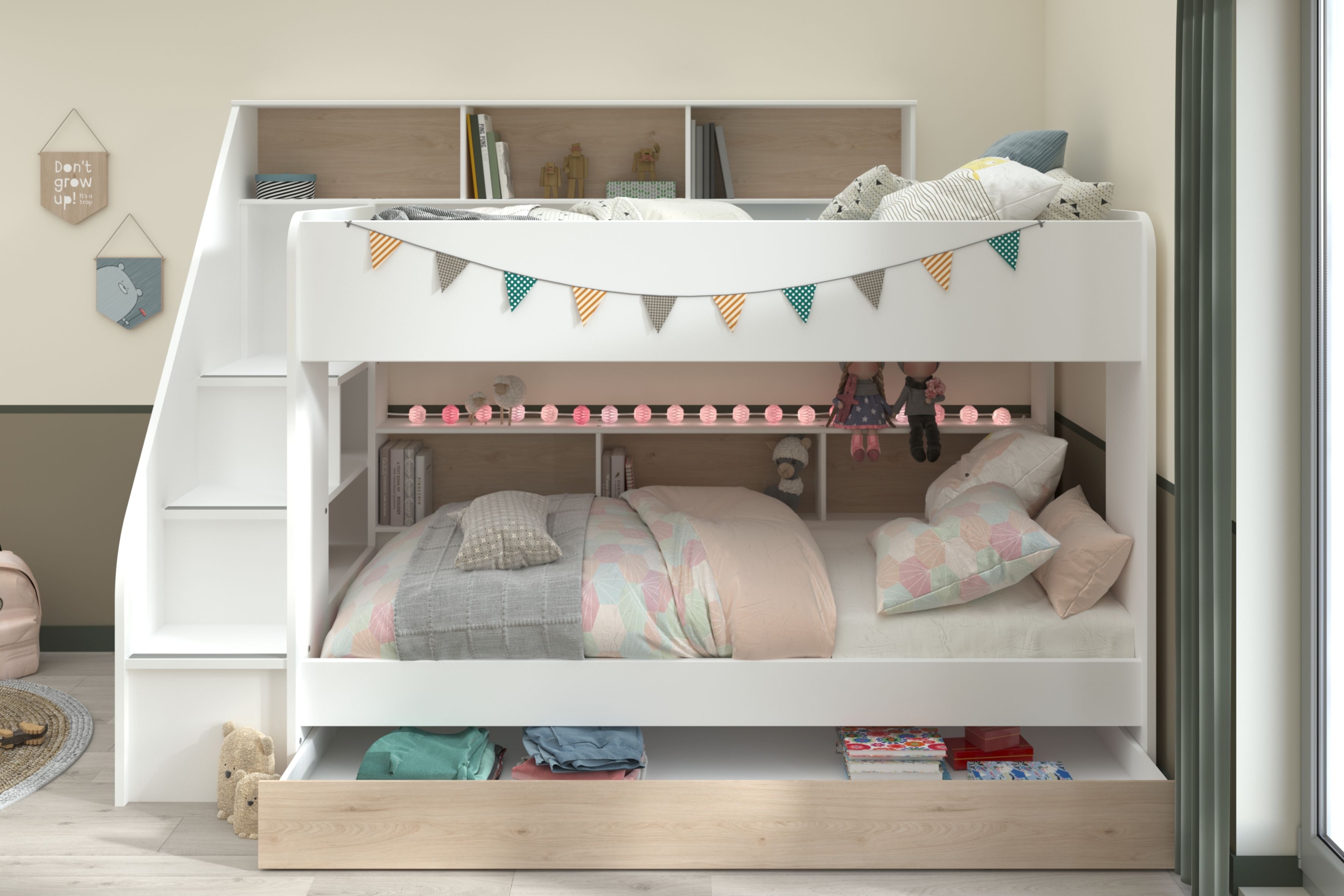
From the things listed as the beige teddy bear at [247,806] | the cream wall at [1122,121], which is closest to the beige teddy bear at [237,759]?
the beige teddy bear at [247,806]

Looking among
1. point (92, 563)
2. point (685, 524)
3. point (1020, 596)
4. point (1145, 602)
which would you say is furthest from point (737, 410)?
point (92, 563)

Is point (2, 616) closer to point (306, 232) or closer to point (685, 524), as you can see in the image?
point (306, 232)

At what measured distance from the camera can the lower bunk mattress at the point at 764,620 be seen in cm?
242

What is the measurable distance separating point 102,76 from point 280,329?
3.09 feet

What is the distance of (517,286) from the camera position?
92.7 inches

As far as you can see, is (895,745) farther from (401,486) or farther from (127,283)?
(127,283)

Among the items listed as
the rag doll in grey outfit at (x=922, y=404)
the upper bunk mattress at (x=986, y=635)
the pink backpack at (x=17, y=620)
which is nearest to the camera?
the upper bunk mattress at (x=986, y=635)

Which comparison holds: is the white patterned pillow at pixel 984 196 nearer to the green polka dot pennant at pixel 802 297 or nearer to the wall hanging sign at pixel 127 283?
the green polka dot pennant at pixel 802 297

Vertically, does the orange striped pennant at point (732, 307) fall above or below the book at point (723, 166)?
below

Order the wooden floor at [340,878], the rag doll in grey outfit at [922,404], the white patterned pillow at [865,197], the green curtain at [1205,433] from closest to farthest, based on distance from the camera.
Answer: the green curtain at [1205,433] < the wooden floor at [340,878] < the white patterned pillow at [865,197] < the rag doll in grey outfit at [922,404]

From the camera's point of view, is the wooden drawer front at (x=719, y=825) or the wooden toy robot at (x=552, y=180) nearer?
the wooden drawer front at (x=719, y=825)

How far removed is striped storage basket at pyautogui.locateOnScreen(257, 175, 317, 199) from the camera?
3.53 metres

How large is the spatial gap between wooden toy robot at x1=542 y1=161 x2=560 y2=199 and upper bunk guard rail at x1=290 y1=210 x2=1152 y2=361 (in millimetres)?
1238

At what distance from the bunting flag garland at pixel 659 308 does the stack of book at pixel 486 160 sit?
51.4 inches
